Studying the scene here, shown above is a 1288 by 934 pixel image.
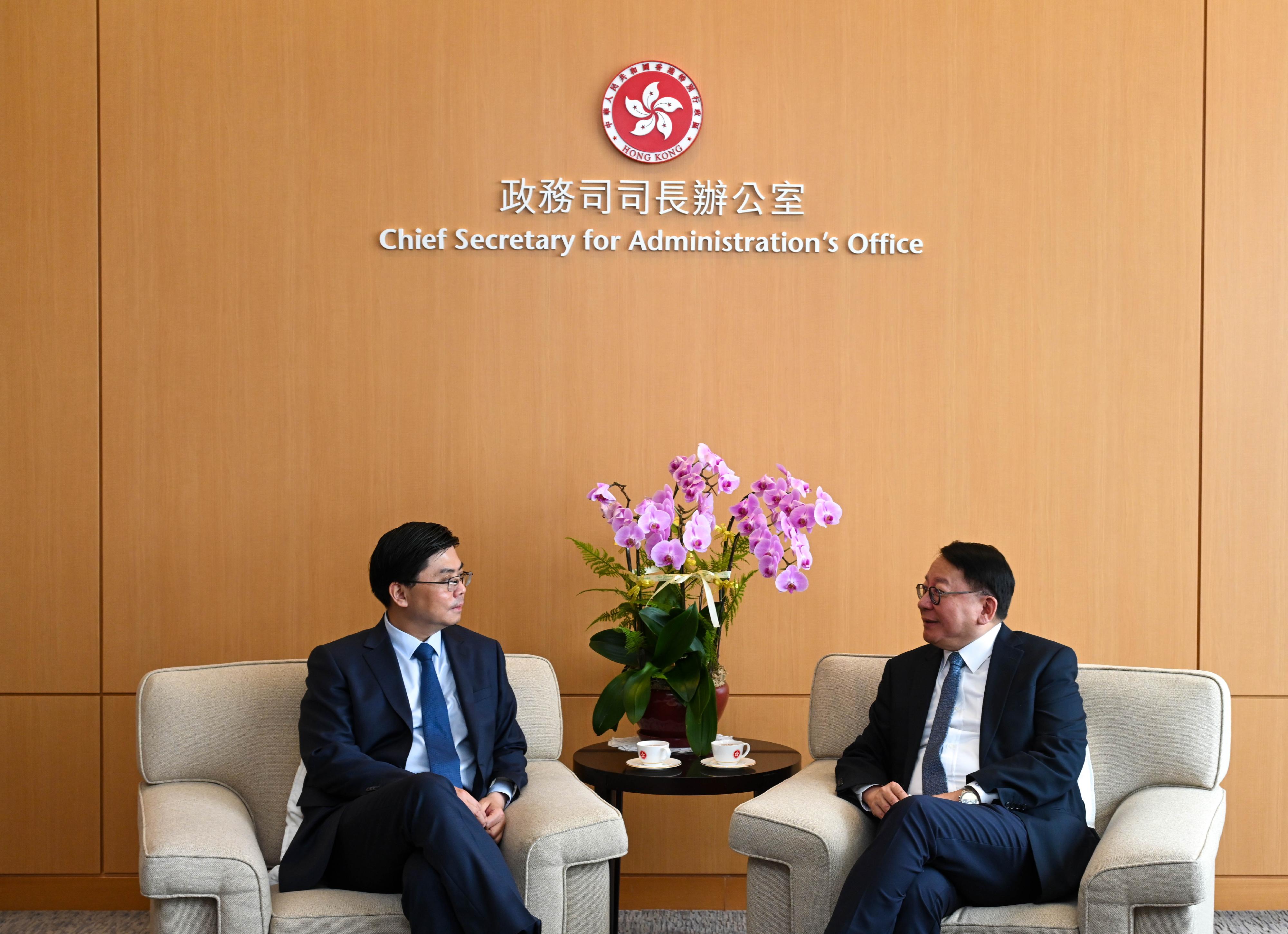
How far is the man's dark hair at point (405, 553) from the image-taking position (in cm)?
300

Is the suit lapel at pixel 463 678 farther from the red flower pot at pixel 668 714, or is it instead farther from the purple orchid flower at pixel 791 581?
the purple orchid flower at pixel 791 581

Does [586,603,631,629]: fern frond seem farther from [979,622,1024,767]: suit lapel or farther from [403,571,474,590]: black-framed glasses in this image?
[979,622,1024,767]: suit lapel

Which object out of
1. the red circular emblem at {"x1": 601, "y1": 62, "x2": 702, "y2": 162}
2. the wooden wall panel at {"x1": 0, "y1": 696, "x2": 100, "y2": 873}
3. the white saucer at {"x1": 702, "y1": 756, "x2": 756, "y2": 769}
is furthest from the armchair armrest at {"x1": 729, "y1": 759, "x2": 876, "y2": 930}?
the wooden wall panel at {"x1": 0, "y1": 696, "x2": 100, "y2": 873}

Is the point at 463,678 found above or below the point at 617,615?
below

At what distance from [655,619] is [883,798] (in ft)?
2.69

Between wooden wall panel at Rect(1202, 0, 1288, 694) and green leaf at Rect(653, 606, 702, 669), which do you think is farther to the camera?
wooden wall panel at Rect(1202, 0, 1288, 694)

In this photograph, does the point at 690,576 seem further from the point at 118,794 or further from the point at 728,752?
the point at 118,794

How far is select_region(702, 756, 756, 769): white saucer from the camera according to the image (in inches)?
124

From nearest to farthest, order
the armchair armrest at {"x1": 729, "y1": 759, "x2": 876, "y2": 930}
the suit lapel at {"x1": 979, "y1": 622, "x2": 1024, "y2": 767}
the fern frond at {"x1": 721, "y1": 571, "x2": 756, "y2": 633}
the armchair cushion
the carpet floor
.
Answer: the armchair cushion → the armchair armrest at {"x1": 729, "y1": 759, "x2": 876, "y2": 930} → the suit lapel at {"x1": 979, "y1": 622, "x2": 1024, "y2": 767} → the fern frond at {"x1": 721, "y1": 571, "x2": 756, "y2": 633} → the carpet floor

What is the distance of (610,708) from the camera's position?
3262mm

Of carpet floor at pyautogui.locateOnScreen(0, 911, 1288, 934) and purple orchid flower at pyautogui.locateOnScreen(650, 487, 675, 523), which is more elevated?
purple orchid flower at pyautogui.locateOnScreen(650, 487, 675, 523)

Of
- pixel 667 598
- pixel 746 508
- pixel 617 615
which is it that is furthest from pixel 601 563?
pixel 746 508

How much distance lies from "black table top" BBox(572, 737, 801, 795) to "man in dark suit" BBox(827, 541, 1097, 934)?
0.72ft

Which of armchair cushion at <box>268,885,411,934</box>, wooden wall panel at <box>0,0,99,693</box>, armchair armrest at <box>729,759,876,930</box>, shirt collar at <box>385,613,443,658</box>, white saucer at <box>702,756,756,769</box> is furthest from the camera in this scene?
wooden wall panel at <box>0,0,99,693</box>
